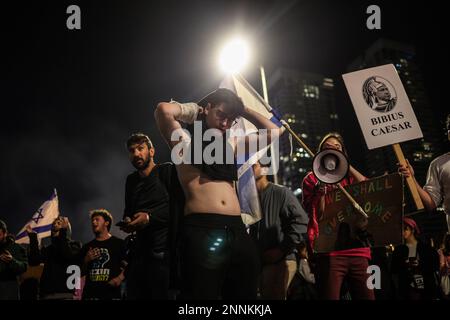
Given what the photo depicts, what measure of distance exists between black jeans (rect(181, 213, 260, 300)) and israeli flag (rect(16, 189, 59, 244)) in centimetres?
914

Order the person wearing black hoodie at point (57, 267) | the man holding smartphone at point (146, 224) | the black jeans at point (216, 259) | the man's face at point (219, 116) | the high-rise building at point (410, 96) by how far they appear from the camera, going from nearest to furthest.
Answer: the black jeans at point (216, 259) → the man's face at point (219, 116) → the man holding smartphone at point (146, 224) → the person wearing black hoodie at point (57, 267) → the high-rise building at point (410, 96)

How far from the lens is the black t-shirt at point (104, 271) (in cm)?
480

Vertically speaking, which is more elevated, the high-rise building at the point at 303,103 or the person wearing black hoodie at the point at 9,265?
the high-rise building at the point at 303,103

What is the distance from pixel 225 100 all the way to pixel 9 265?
4.87 m

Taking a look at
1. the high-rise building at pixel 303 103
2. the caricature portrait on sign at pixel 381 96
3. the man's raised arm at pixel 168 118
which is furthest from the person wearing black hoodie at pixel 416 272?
the high-rise building at pixel 303 103

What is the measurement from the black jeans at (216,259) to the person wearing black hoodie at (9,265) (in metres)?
4.53

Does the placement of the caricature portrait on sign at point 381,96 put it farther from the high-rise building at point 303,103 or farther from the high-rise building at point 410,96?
the high-rise building at point 303,103

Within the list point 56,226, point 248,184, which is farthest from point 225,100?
point 56,226

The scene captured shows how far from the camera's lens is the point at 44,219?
35.1 feet

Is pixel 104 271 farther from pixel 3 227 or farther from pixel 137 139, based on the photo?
pixel 3 227

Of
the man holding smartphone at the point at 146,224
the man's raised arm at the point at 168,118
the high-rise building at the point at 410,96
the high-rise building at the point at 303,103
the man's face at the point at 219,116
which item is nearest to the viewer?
the man's raised arm at the point at 168,118

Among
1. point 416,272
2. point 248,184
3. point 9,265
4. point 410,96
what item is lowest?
point 416,272
